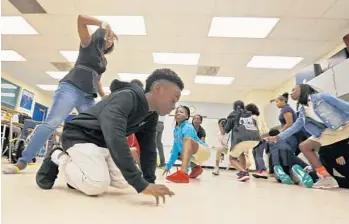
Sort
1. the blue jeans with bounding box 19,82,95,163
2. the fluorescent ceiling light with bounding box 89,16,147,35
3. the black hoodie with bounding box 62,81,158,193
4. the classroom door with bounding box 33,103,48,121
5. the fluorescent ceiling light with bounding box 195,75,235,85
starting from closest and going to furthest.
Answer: the black hoodie with bounding box 62,81,158,193 → the blue jeans with bounding box 19,82,95,163 → the fluorescent ceiling light with bounding box 89,16,147,35 → the fluorescent ceiling light with bounding box 195,75,235,85 → the classroom door with bounding box 33,103,48,121

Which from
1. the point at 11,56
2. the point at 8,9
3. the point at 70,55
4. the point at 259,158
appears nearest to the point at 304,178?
the point at 259,158

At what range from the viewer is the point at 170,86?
1167 mm

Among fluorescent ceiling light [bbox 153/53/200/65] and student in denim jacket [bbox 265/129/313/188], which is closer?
student in denim jacket [bbox 265/129/313/188]

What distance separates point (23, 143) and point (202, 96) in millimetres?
5726

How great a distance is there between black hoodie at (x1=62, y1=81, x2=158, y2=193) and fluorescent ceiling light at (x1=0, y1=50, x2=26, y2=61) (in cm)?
529

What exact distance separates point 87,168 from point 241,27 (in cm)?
357

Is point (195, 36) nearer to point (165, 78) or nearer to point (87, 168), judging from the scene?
point (165, 78)

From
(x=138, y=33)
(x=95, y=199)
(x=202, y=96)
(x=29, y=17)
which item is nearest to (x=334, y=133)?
(x=95, y=199)

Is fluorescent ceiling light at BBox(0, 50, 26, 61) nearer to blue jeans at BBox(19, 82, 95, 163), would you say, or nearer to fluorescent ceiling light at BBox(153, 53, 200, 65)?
fluorescent ceiling light at BBox(153, 53, 200, 65)

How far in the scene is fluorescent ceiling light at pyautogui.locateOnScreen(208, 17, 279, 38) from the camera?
3871 millimetres

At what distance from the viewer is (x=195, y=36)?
4406 mm

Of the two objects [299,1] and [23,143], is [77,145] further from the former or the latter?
[299,1]

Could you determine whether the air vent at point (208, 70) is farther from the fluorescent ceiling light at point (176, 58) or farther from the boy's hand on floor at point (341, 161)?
the boy's hand on floor at point (341, 161)

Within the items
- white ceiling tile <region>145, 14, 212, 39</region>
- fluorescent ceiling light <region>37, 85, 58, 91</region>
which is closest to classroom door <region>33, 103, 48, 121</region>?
fluorescent ceiling light <region>37, 85, 58, 91</region>
